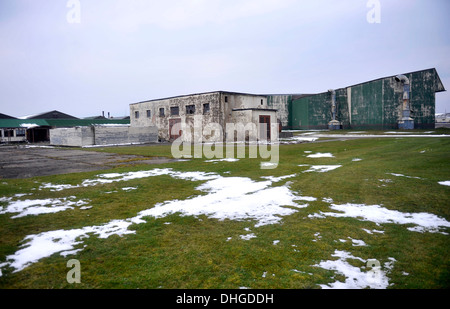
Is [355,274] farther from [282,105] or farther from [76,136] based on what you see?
[282,105]

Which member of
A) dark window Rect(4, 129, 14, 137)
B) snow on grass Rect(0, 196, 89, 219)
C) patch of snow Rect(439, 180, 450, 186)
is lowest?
snow on grass Rect(0, 196, 89, 219)

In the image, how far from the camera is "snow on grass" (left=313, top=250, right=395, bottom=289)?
9.75ft

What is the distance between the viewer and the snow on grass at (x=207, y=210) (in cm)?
385

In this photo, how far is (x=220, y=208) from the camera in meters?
5.79

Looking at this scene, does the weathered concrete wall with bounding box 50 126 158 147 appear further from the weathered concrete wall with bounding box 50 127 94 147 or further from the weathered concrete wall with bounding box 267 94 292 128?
the weathered concrete wall with bounding box 267 94 292 128

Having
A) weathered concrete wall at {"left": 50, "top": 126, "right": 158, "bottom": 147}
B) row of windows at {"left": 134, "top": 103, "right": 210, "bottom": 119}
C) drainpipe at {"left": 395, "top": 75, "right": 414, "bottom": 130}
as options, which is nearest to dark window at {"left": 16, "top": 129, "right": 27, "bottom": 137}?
weathered concrete wall at {"left": 50, "top": 126, "right": 158, "bottom": 147}

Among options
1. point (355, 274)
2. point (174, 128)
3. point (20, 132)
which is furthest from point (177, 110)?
point (355, 274)

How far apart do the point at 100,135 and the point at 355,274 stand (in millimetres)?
31688

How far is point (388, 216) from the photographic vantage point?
200 inches

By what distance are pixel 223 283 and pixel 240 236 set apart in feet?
4.40

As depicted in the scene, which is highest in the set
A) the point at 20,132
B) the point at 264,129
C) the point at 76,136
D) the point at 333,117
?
the point at 333,117

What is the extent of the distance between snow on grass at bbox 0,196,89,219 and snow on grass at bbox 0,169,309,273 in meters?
1.49

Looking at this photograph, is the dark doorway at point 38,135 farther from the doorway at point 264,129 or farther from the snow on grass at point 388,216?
the snow on grass at point 388,216
